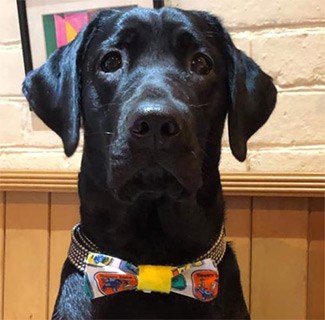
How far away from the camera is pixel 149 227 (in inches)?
45.2

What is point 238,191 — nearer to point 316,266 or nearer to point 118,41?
point 316,266

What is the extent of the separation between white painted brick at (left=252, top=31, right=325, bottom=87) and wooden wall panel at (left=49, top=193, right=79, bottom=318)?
25.2 inches

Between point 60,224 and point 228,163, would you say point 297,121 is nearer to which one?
point 228,163

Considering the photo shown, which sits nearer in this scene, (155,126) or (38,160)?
(155,126)

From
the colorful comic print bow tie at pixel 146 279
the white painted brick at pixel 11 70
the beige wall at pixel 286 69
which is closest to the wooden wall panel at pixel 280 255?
the beige wall at pixel 286 69

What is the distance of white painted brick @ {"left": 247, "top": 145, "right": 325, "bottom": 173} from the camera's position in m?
1.54

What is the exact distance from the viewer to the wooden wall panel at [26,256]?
1.72m

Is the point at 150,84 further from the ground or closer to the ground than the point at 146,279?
further from the ground

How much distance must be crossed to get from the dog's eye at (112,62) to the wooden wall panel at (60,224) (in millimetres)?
605

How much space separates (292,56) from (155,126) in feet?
2.36

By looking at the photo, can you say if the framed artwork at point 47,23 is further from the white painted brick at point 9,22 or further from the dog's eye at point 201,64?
the dog's eye at point 201,64

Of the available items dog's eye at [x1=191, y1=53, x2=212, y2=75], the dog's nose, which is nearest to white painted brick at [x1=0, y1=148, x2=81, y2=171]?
dog's eye at [x1=191, y1=53, x2=212, y2=75]

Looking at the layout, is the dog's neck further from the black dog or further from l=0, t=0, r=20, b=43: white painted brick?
l=0, t=0, r=20, b=43: white painted brick

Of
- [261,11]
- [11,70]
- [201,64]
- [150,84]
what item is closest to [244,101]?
[201,64]
